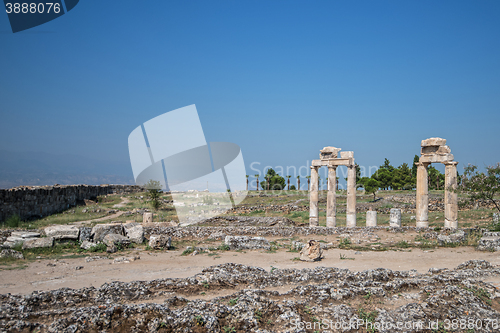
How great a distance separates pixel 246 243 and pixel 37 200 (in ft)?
73.1

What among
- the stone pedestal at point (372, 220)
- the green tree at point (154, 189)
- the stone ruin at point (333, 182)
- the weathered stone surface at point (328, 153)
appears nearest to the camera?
the stone ruin at point (333, 182)

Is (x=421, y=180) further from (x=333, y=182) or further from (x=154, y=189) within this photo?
(x=154, y=189)

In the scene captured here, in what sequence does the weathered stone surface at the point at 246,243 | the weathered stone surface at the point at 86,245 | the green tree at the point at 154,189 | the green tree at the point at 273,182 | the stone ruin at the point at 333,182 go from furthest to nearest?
the green tree at the point at 273,182, the green tree at the point at 154,189, the stone ruin at the point at 333,182, the weathered stone surface at the point at 246,243, the weathered stone surface at the point at 86,245

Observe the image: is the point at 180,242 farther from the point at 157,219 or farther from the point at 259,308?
the point at 259,308

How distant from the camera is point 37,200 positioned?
28.4 m

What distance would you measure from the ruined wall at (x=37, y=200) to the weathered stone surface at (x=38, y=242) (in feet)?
40.5

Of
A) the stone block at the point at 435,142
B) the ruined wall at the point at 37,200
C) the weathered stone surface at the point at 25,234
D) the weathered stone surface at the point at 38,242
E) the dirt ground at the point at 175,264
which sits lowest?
the dirt ground at the point at 175,264

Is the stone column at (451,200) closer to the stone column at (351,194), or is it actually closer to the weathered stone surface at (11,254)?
the stone column at (351,194)

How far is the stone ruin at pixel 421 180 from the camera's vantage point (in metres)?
20.4

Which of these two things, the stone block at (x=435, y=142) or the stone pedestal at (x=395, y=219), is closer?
the stone block at (x=435, y=142)

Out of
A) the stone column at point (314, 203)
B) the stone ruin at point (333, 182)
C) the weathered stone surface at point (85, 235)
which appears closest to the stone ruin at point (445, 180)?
the stone ruin at point (333, 182)

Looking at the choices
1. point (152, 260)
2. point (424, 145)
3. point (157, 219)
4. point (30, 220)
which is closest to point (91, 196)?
point (30, 220)

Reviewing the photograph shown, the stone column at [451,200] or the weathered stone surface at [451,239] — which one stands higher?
the stone column at [451,200]

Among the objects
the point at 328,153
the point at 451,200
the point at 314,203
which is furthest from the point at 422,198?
the point at 314,203
